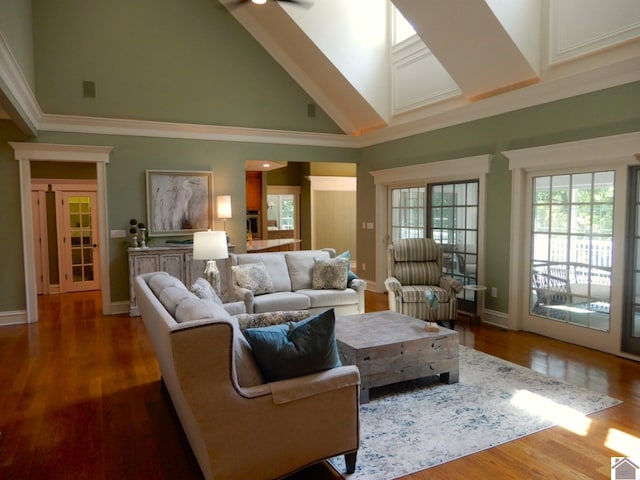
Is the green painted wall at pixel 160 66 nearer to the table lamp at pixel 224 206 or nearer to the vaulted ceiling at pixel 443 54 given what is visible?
the vaulted ceiling at pixel 443 54

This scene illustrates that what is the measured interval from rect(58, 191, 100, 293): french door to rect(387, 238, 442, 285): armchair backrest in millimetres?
5875

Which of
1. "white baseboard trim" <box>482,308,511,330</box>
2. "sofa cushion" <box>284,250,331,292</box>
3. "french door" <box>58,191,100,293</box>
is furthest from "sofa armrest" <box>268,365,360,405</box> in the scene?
"french door" <box>58,191,100,293</box>

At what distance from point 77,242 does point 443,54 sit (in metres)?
7.16

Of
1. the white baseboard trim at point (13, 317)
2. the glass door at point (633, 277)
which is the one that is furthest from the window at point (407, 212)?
the white baseboard trim at point (13, 317)

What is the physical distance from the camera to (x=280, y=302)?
15.9ft

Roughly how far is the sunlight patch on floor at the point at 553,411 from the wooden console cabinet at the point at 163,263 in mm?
3922

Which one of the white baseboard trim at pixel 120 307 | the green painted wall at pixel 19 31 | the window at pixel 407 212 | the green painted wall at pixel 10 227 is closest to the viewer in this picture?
the green painted wall at pixel 19 31

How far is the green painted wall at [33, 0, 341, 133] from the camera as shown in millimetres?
5852

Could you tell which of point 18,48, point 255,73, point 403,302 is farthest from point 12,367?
point 255,73

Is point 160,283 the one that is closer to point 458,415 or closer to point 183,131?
point 458,415

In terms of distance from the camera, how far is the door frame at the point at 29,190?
5676 mm

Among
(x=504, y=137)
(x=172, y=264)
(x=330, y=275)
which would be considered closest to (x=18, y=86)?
(x=172, y=264)

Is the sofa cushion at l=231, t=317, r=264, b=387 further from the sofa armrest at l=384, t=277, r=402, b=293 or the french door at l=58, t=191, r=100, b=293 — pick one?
the french door at l=58, t=191, r=100, b=293

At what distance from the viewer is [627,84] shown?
13.0ft
